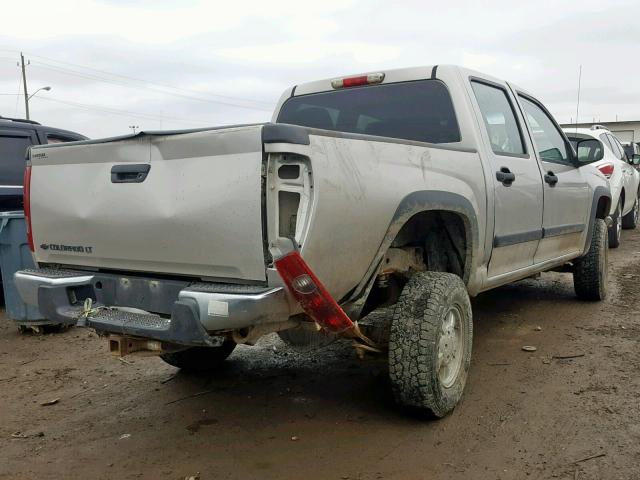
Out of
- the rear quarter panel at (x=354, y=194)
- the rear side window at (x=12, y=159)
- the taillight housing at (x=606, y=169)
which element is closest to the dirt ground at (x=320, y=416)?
the rear quarter panel at (x=354, y=194)

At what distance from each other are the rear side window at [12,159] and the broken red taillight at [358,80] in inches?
169

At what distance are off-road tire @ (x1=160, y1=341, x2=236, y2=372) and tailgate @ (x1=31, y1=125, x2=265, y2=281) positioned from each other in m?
1.27

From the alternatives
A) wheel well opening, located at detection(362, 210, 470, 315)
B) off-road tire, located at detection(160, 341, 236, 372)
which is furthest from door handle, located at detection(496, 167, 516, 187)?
off-road tire, located at detection(160, 341, 236, 372)

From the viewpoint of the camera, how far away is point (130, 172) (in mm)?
2959

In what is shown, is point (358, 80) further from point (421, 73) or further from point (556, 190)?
point (556, 190)

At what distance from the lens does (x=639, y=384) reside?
395 cm

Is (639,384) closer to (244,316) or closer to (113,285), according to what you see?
(244,316)

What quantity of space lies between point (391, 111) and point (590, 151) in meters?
2.31

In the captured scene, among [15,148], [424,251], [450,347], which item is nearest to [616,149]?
[424,251]

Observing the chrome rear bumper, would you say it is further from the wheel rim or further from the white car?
the white car

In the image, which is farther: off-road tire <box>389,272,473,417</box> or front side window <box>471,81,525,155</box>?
front side window <box>471,81,525,155</box>

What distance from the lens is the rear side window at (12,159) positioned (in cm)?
687

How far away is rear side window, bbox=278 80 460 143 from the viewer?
4.09 metres

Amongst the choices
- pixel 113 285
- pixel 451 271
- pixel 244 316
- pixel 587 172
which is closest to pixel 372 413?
pixel 451 271
